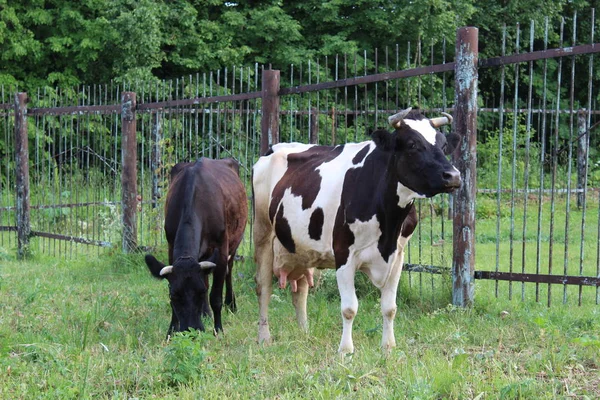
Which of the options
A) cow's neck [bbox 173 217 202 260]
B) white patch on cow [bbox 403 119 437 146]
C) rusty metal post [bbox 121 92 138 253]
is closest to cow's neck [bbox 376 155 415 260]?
white patch on cow [bbox 403 119 437 146]

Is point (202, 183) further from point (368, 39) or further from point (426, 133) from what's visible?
point (368, 39)

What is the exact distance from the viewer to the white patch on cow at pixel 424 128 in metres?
5.32

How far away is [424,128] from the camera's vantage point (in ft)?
17.7

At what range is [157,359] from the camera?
5254mm

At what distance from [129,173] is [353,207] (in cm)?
549

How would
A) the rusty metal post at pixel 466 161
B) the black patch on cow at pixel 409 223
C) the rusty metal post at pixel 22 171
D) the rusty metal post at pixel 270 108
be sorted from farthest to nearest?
the rusty metal post at pixel 22 171 < the rusty metal post at pixel 270 108 < the rusty metal post at pixel 466 161 < the black patch on cow at pixel 409 223

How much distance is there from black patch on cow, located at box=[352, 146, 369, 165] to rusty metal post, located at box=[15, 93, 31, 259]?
787 centimetres

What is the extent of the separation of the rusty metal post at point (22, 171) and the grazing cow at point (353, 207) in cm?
679

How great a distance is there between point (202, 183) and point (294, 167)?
1071 millimetres

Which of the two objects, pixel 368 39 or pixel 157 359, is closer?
pixel 157 359

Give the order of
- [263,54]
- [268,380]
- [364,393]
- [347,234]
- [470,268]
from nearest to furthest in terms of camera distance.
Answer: [364,393] → [268,380] → [347,234] → [470,268] → [263,54]

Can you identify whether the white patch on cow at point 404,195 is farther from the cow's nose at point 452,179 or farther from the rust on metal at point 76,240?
the rust on metal at point 76,240

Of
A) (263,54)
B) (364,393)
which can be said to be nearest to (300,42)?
(263,54)

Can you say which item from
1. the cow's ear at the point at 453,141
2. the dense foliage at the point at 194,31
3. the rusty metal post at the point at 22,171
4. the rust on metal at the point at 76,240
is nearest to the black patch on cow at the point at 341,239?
the cow's ear at the point at 453,141
